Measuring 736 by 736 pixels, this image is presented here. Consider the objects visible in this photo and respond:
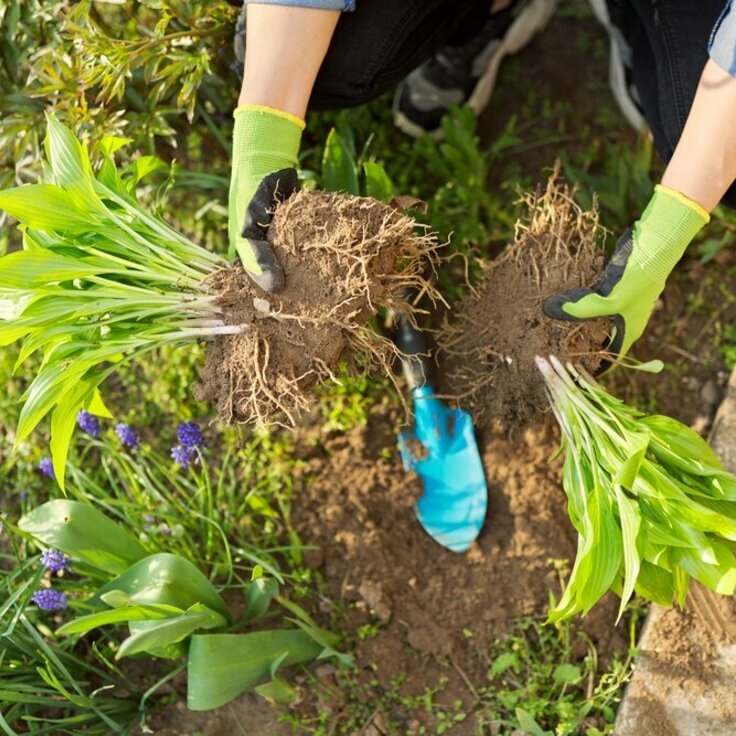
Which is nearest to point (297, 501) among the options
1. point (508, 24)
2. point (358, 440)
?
point (358, 440)

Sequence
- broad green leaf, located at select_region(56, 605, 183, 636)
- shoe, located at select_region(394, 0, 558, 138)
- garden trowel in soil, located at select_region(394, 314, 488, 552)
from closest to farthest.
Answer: broad green leaf, located at select_region(56, 605, 183, 636) → garden trowel in soil, located at select_region(394, 314, 488, 552) → shoe, located at select_region(394, 0, 558, 138)

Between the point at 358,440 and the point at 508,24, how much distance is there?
1.09 metres

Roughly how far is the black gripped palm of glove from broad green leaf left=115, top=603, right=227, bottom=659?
55 centimetres

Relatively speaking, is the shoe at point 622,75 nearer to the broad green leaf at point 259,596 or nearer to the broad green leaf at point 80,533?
the broad green leaf at point 259,596

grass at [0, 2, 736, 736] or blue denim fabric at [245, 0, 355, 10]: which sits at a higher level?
blue denim fabric at [245, 0, 355, 10]

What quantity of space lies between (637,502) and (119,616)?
2.78ft

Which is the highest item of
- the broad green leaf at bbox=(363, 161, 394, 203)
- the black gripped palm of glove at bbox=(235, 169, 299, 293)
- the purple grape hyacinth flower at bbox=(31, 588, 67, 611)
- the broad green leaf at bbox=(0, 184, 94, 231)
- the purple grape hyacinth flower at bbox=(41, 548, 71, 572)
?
the broad green leaf at bbox=(363, 161, 394, 203)

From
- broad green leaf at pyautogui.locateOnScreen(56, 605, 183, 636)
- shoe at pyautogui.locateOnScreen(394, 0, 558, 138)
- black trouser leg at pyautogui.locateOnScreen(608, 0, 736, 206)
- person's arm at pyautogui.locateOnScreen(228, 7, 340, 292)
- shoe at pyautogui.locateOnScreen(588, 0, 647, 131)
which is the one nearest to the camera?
broad green leaf at pyautogui.locateOnScreen(56, 605, 183, 636)

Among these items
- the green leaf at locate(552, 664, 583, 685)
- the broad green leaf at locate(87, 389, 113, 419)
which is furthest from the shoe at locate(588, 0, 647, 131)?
the broad green leaf at locate(87, 389, 113, 419)

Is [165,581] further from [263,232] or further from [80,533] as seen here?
[263,232]

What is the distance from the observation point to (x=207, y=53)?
156 centimetres

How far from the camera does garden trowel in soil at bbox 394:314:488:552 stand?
5.51ft

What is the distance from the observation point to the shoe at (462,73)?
1939 mm

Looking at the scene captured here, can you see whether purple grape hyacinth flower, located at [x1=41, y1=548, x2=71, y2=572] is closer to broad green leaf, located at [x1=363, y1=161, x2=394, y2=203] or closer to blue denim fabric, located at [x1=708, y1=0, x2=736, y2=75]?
broad green leaf, located at [x1=363, y1=161, x2=394, y2=203]
